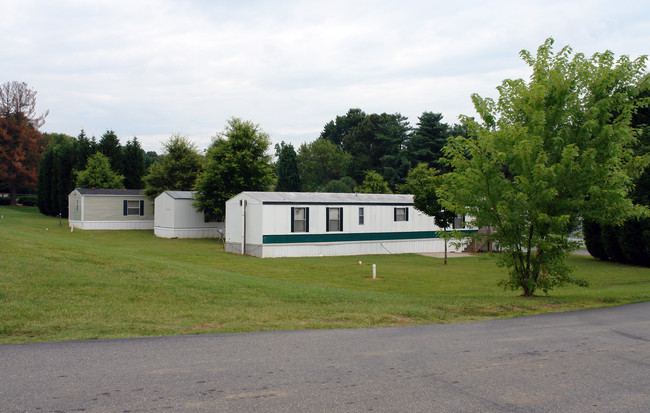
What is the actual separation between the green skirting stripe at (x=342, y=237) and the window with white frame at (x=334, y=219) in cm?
27

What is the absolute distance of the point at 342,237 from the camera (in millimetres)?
26109

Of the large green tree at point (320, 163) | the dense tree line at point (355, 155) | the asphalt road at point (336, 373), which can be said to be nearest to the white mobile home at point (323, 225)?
the asphalt road at point (336, 373)

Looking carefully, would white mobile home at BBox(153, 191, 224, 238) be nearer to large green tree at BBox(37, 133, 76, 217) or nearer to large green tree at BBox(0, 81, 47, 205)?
large green tree at BBox(37, 133, 76, 217)

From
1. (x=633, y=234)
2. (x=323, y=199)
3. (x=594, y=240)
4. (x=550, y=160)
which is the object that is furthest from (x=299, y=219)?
(x=633, y=234)

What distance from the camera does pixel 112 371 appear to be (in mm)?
5309

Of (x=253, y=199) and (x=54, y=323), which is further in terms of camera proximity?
(x=253, y=199)

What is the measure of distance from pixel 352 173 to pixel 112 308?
2407 inches

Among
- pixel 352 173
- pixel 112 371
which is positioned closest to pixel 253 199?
pixel 112 371

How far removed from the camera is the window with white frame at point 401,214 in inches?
1102

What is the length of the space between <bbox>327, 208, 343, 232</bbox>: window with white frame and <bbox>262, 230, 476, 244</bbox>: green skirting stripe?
268 millimetres

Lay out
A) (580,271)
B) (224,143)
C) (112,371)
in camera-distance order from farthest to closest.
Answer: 1. (224,143)
2. (580,271)
3. (112,371)

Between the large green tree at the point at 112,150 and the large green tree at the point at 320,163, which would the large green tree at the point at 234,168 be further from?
the large green tree at the point at 320,163

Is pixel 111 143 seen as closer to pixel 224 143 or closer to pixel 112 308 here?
pixel 224 143

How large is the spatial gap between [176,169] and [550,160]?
3322 centimetres
